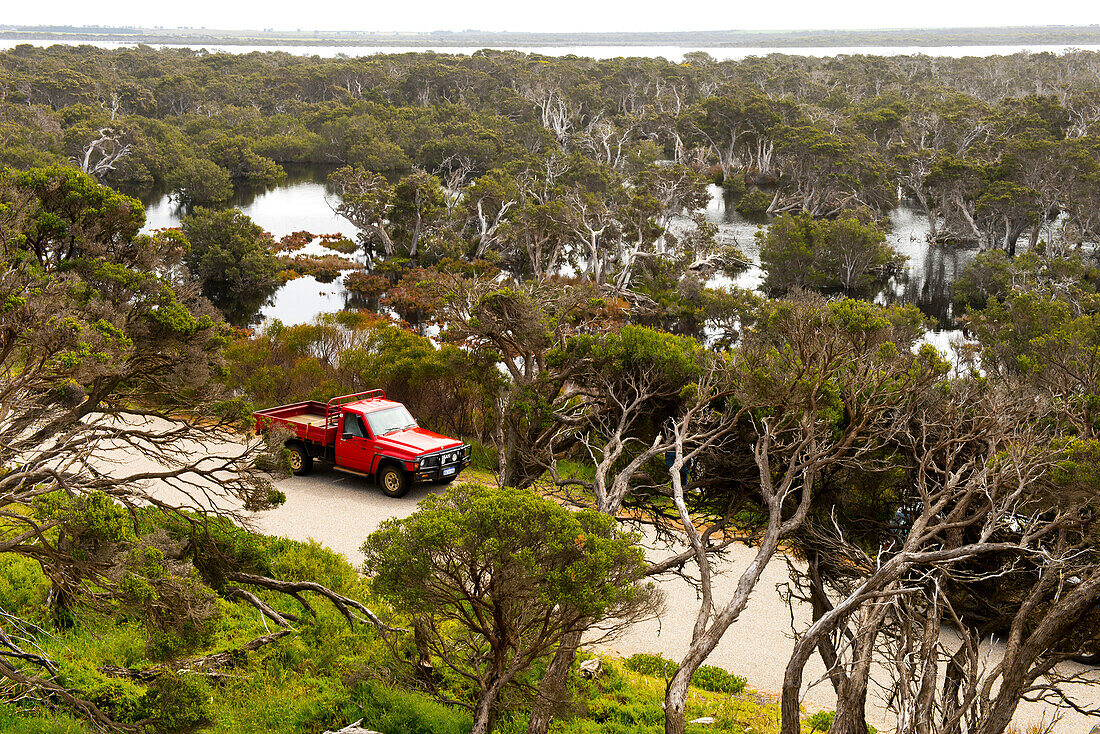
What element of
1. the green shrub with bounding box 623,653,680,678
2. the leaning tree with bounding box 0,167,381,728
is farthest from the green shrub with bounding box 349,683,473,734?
the green shrub with bounding box 623,653,680,678

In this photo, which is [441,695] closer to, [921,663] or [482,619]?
[482,619]

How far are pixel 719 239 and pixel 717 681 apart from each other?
38.6m

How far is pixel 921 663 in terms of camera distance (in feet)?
28.1

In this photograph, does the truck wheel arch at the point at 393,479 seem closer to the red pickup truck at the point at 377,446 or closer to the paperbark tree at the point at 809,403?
the red pickup truck at the point at 377,446

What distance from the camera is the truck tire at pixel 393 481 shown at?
1623cm

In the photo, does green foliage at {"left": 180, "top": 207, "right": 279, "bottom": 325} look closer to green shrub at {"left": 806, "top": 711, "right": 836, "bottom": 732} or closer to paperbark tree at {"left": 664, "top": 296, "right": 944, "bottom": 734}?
paperbark tree at {"left": 664, "top": 296, "right": 944, "bottom": 734}

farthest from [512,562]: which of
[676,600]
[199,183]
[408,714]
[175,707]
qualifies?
[199,183]

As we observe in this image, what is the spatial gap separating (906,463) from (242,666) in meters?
8.28

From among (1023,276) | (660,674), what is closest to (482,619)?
(660,674)

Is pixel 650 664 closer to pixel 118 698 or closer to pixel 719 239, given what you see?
pixel 118 698

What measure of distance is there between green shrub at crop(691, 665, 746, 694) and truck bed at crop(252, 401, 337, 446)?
8.65 meters

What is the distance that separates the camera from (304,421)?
58.5 ft

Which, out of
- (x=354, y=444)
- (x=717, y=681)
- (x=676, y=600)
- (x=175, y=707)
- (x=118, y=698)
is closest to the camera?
(x=175, y=707)

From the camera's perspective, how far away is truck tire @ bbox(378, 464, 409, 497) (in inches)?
639
